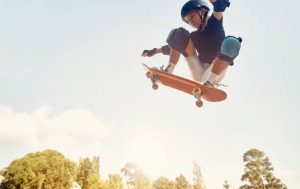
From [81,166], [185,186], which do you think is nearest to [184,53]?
[81,166]

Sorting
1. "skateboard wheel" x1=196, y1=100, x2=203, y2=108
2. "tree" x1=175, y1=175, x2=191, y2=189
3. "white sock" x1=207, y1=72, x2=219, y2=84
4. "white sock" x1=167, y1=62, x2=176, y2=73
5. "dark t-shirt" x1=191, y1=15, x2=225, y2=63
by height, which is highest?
"tree" x1=175, y1=175, x2=191, y2=189

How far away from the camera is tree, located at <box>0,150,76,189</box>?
3440cm

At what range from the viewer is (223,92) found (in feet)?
16.3

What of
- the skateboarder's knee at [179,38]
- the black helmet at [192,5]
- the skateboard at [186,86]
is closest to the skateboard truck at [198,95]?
the skateboard at [186,86]

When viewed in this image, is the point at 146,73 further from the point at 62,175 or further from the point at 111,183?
the point at 62,175

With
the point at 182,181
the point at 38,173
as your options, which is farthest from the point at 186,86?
the point at 182,181

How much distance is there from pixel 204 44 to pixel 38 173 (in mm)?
36386

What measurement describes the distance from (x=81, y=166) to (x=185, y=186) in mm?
57773

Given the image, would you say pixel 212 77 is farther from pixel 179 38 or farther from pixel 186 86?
pixel 179 38

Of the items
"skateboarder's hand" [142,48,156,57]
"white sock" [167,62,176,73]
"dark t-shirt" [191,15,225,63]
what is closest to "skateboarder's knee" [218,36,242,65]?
"dark t-shirt" [191,15,225,63]

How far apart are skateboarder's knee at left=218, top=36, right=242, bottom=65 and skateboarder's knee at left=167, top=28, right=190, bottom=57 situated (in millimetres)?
792

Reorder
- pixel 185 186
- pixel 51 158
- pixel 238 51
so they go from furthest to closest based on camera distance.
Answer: pixel 185 186 < pixel 51 158 < pixel 238 51

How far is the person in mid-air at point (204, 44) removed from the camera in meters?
4.77

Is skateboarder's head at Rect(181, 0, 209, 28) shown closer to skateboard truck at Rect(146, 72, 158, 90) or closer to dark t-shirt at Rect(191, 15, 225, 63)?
dark t-shirt at Rect(191, 15, 225, 63)
